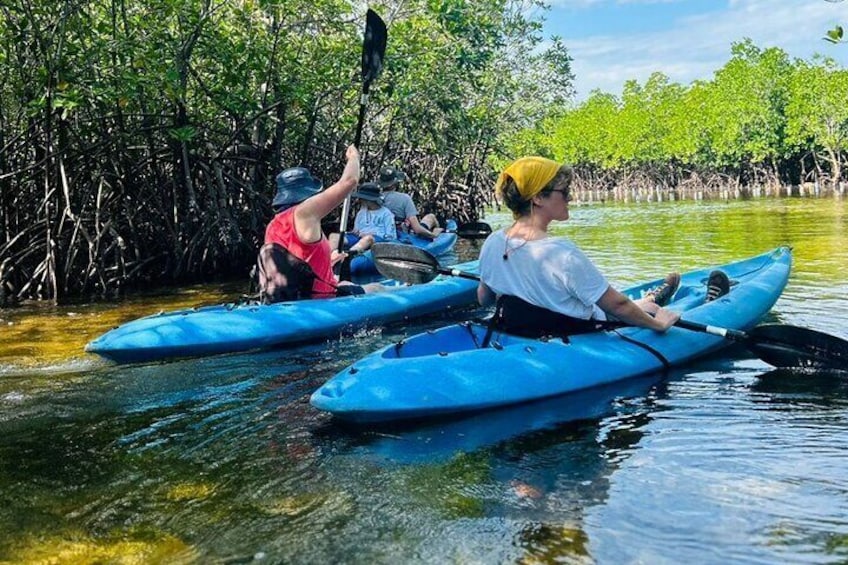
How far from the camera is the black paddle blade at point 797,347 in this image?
4789 mm

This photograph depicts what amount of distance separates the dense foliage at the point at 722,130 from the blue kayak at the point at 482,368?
87.5 ft

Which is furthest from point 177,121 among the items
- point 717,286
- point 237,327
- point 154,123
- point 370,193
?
point 717,286

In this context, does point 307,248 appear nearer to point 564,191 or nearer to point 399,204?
point 564,191

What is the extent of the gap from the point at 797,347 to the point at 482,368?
193 centimetres

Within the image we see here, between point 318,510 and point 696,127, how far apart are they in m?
52.7

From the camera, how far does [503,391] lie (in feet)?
13.9

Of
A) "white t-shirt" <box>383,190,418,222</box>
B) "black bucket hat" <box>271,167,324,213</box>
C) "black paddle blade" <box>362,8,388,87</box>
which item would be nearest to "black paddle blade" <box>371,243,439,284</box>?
"black bucket hat" <box>271,167,324,213</box>

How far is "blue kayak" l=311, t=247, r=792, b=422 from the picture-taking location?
13.2 feet

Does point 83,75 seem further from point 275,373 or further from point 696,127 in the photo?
point 696,127

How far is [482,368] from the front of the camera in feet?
14.0

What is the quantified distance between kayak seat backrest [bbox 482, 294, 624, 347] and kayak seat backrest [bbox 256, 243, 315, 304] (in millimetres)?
2071

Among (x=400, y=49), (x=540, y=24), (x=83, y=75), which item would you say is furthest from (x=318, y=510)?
(x=540, y=24)

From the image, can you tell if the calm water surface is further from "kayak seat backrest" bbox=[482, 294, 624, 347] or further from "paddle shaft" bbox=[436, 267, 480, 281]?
"paddle shaft" bbox=[436, 267, 480, 281]

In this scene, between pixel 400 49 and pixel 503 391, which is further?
pixel 400 49
